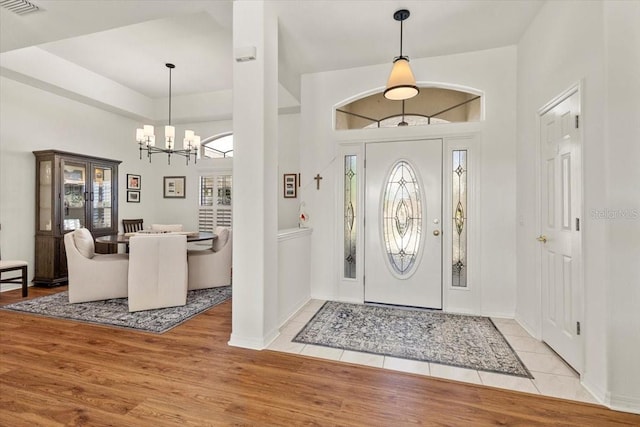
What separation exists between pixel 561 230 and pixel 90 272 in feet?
16.6

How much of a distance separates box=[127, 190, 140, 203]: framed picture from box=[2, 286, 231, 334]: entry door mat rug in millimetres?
2335

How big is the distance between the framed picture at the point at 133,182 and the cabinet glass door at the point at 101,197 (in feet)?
2.14

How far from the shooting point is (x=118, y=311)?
352cm

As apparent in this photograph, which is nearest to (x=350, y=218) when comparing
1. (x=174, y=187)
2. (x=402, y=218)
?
(x=402, y=218)

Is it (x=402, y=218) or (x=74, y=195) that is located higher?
(x=74, y=195)

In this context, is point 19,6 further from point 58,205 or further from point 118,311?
point 118,311

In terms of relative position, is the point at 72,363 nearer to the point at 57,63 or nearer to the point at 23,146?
the point at 23,146

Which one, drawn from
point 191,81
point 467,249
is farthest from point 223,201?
point 467,249

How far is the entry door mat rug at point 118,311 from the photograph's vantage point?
→ 3.15 metres

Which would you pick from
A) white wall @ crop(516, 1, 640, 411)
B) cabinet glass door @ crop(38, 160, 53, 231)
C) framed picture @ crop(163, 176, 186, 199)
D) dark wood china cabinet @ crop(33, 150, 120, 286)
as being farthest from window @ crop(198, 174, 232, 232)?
white wall @ crop(516, 1, 640, 411)

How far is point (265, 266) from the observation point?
8.88 feet

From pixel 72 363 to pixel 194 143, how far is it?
314 cm

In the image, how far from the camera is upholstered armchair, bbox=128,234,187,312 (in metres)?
3.47

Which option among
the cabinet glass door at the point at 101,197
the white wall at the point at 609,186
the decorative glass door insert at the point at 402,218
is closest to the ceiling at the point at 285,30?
the white wall at the point at 609,186
